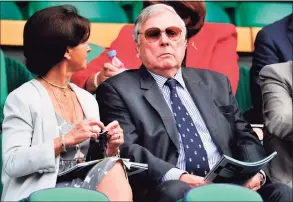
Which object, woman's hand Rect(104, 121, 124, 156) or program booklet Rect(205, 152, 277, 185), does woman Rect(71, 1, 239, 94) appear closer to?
woman's hand Rect(104, 121, 124, 156)

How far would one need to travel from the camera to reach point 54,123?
1.31 metres

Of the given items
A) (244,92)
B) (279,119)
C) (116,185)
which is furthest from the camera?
(244,92)

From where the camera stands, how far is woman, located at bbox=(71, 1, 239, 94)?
1737 millimetres

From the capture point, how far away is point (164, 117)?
144 centimetres

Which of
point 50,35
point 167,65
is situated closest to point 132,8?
point 167,65

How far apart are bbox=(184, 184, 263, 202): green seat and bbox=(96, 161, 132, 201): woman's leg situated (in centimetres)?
12

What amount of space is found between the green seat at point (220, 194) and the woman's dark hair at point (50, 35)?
0.41m

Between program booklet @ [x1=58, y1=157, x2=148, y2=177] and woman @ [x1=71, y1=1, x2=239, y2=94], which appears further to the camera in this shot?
woman @ [x1=71, y1=1, x2=239, y2=94]

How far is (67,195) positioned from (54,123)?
239 millimetres

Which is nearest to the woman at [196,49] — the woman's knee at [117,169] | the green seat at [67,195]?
the woman's knee at [117,169]

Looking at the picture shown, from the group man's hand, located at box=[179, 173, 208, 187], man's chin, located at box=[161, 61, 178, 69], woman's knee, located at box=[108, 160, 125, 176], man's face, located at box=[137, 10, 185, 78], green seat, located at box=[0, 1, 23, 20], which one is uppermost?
man's face, located at box=[137, 10, 185, 78]

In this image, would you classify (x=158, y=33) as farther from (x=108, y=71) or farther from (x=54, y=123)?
(x=54, y=123)

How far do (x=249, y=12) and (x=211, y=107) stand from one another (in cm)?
91

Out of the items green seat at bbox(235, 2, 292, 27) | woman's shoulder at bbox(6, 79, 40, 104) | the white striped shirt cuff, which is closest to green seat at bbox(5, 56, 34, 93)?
woman's shoulder at bbox(6, 79, 40, 104)
